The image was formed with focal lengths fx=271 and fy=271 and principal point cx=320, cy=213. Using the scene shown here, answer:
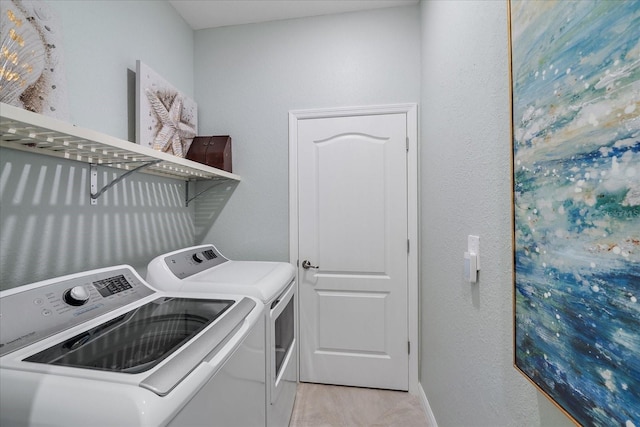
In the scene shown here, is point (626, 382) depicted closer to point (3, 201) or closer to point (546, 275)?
point (546, 275)

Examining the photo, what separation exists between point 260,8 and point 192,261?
1905mm

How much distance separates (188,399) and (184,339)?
0.21 m

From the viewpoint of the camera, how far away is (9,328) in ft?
2.65

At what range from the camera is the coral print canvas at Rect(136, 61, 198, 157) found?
1596mm

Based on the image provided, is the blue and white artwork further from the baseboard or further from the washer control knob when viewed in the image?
the washer control knob

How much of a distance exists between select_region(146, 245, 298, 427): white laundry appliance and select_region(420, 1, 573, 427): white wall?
895 millimetres

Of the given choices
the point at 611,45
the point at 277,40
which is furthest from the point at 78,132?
the point at 277,40

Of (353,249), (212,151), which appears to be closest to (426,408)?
(353,249)

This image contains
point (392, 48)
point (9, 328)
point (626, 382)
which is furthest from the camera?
point (392, 48)

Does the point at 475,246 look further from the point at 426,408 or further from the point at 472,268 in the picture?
the point at 426,408

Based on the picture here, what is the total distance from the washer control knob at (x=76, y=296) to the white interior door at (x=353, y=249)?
1.35 m

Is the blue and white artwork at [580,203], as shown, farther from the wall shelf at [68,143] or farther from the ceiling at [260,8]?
the ceiling at [260,8]

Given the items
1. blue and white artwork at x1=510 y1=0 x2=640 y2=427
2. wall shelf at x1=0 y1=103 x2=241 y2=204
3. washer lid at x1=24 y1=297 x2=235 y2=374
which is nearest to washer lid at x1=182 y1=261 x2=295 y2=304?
washer lid at x1=24 y1=297 x2=235 y2=374

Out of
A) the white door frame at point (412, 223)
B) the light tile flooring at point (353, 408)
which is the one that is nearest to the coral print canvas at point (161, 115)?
the white door frame at point (412, 223)
